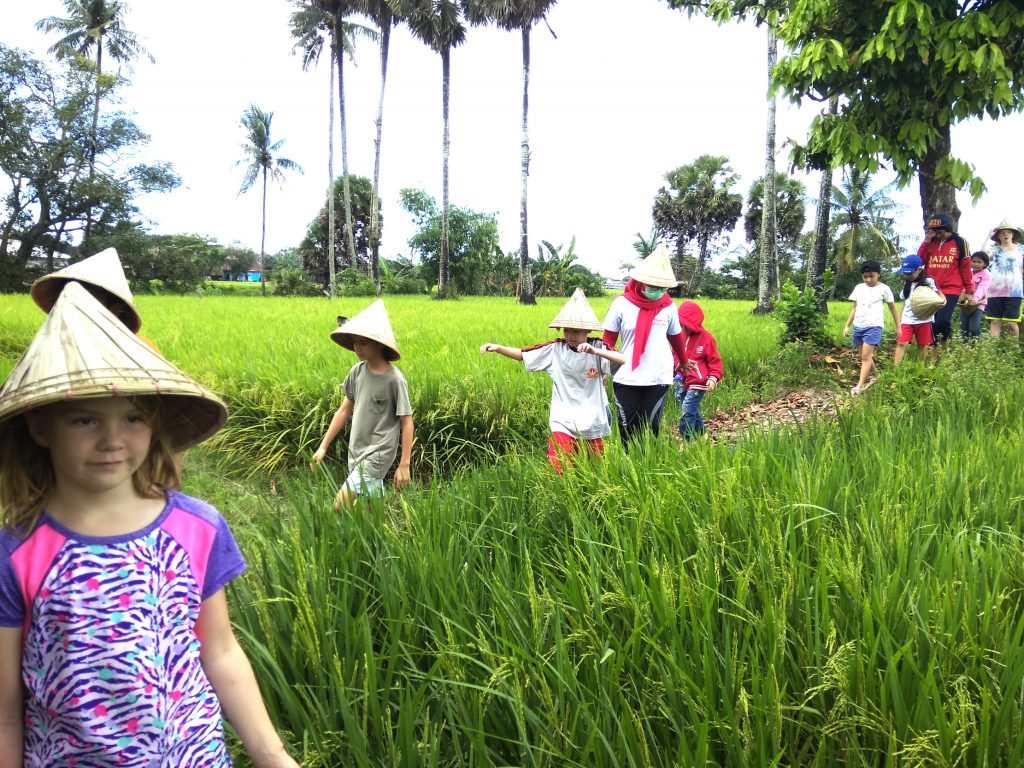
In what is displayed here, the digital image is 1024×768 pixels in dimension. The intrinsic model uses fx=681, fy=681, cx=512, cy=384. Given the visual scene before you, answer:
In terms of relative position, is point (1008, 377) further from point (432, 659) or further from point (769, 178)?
point (769, 178)

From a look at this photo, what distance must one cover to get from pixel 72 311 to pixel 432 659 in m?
1.23

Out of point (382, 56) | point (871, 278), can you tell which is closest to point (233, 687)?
point (871, 278)

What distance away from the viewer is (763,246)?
54.9 feet

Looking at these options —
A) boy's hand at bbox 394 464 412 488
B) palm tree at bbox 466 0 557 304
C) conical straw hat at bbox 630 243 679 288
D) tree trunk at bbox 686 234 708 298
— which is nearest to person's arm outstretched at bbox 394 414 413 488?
boy's hand at bbox 394 464 412 488

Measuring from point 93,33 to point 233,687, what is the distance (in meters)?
39.2

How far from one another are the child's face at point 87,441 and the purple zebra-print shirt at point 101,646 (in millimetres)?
83

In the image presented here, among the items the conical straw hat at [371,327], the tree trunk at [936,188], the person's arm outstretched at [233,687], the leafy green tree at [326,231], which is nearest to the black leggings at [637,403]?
the conical straw hat at [371,327]

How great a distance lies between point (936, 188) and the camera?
759cm

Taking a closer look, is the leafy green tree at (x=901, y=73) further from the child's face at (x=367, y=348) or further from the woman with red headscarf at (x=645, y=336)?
the child's face at (x=367, y=348)

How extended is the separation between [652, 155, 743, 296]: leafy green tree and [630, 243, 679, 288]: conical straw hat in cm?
4097

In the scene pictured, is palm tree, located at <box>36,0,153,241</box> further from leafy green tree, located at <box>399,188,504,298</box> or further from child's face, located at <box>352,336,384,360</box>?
child's face, located at <box>352,336,384,360</box>

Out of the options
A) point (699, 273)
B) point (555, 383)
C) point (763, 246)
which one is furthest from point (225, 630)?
point (699, 273)

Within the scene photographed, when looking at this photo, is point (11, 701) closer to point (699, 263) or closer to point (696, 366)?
point (696, 366)

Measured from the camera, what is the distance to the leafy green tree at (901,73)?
18.5ft
